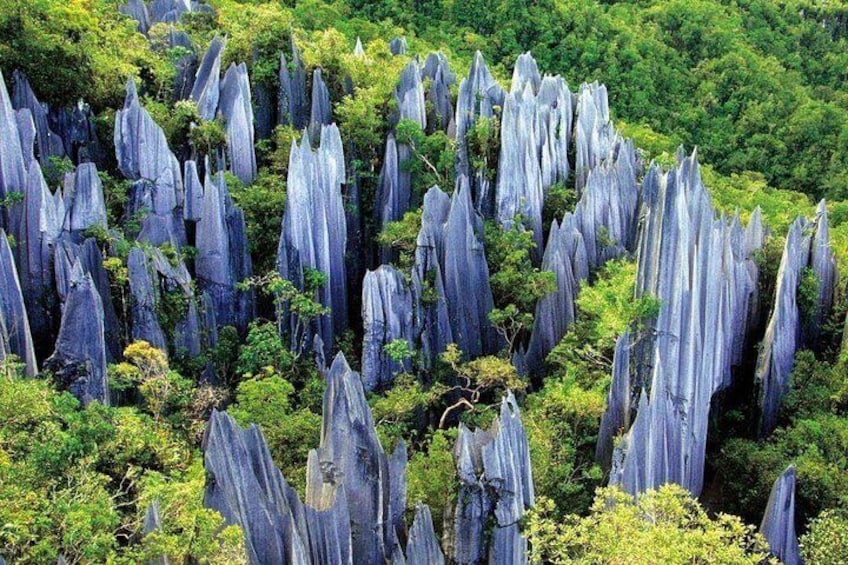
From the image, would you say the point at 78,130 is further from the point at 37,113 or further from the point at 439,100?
the point at 439,100

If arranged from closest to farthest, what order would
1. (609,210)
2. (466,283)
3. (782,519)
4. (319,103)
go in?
(782,519), (466,283), (609,210), (319,103)

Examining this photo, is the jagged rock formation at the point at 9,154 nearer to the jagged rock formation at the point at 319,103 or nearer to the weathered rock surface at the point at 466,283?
the jagged rock formation at the point at 319,103

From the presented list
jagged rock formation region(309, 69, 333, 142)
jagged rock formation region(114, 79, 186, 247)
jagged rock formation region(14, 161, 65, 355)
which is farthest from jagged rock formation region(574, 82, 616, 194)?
jagged rock formation region(14, 161, 65, 355)

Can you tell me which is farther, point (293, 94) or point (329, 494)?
point (293, 94)

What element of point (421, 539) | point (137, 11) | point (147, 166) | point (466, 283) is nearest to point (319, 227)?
point (466, 283)

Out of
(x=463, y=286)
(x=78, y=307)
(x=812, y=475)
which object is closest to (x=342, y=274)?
(x=463, y=286)

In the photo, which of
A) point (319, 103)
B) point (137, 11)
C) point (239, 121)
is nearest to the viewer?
point (239, 121)

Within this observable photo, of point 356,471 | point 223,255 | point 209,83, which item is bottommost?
point 356,471

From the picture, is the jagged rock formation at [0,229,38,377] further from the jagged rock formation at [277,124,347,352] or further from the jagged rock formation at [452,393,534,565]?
the jagged rock formation at [452,393,534,565]

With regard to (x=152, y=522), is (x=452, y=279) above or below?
above
